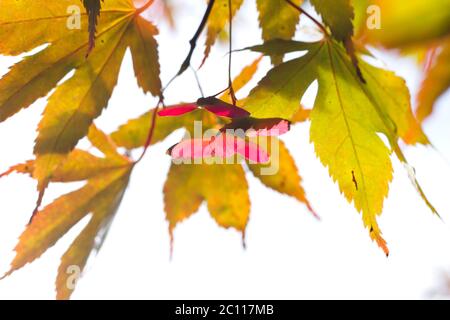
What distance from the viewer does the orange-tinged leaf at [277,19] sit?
587 mm

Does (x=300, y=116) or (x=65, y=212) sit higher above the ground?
(x=300, y=116)

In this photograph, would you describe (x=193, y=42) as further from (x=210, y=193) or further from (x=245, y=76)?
(x=210, y=193)

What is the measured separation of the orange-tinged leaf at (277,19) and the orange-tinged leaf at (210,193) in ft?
0.74

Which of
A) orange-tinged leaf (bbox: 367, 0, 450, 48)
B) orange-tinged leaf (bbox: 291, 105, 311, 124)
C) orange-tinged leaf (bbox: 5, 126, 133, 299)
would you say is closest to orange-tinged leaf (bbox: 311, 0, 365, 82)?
orange-tinged leaf (bbox: 367, 0, 450, 48)

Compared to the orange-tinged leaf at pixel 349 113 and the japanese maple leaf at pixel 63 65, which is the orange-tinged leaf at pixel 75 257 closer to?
the japanese maple leaf at pixel 63 65

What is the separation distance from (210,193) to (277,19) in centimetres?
30

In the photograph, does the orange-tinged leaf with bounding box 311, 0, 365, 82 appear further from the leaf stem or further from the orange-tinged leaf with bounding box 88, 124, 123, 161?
the orange-tinged leaf with bounding box 88, 124, 123, 161

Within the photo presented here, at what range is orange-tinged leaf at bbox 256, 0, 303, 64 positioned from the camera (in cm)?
59

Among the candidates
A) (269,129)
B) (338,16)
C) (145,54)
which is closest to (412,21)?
(338,16)

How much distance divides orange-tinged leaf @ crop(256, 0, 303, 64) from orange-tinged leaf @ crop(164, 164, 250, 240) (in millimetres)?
227

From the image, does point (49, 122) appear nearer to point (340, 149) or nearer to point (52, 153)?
point (52, 153)

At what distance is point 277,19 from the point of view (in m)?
0.59

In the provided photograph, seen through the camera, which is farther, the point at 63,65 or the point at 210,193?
the point at 210,193

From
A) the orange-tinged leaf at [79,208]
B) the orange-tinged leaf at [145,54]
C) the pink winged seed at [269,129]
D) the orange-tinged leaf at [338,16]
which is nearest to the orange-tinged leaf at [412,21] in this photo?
the orange-tinged leaf at [338,16]
